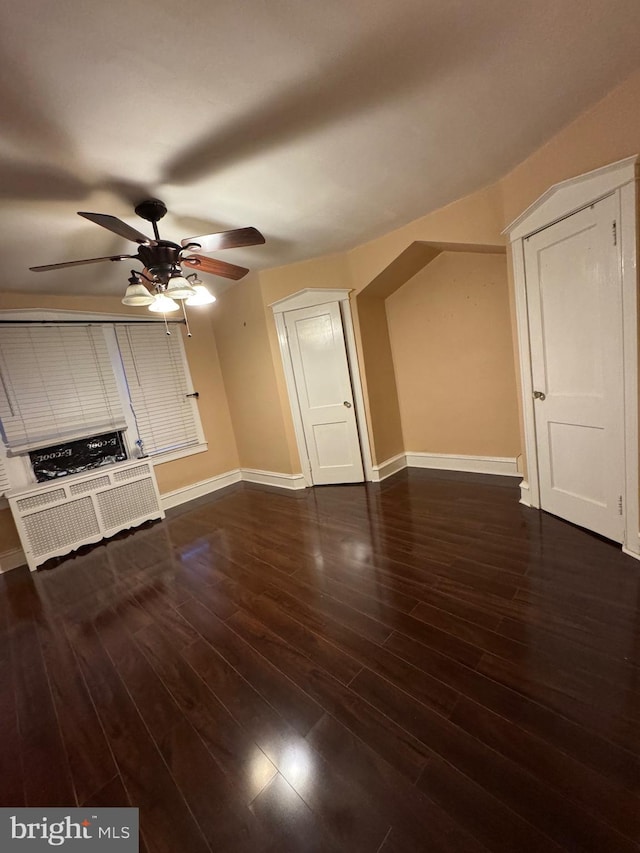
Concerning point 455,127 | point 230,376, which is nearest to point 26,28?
point 455,127

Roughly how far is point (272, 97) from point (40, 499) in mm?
3525

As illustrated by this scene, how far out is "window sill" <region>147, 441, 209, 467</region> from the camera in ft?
13.2

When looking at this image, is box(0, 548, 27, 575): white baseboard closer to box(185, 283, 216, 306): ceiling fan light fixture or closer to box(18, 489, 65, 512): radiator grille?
box(18, 489, 65, 512): radiator grille

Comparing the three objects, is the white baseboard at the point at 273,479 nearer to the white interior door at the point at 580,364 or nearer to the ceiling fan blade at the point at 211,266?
the ceiling fan blade at the point at 211,266

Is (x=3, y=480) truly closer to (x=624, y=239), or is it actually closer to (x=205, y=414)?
(x=205, y=414)

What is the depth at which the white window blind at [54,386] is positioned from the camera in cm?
314

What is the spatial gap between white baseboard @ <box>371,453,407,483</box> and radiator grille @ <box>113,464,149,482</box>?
2.57m

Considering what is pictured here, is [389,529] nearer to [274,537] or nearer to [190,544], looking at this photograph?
[274,537]

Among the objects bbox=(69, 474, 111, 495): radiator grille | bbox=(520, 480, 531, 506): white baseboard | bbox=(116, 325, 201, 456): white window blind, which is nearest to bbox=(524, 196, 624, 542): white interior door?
bbox=(520, 480, 531, 506): white baseboard

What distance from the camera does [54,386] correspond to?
3.36m

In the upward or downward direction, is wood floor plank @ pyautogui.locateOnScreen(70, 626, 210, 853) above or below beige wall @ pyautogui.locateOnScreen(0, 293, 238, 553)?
below

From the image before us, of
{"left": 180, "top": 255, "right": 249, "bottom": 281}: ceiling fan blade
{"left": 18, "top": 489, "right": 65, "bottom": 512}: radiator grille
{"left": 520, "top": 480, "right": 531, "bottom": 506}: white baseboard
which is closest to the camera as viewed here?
{"left": 180, "top": 255, "right": 249, "bottom": 281}: ceiling fan blade

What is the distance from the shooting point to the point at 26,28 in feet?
3.42

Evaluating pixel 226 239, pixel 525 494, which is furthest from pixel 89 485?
pixel 525 494
